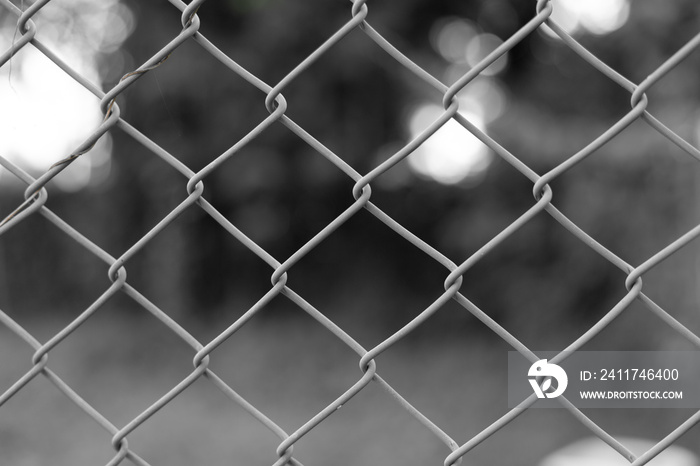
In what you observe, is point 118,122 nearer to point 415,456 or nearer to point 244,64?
point 415,456

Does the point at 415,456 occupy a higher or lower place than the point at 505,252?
lower

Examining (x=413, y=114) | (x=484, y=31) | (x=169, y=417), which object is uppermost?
(x=484, y=31)

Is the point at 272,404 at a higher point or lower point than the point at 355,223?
lower

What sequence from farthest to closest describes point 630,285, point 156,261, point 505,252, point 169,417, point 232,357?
point 156,261
point 232,357
point 505,252
point 169,417
point 630,285

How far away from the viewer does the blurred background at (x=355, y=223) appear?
495 cm

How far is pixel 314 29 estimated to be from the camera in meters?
6.96

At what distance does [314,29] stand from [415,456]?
4429 millimetres

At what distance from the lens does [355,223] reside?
7664 mm

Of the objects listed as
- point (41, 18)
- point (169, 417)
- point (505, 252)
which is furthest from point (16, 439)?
point (505, 252)

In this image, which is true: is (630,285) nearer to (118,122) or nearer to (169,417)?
(118,122)

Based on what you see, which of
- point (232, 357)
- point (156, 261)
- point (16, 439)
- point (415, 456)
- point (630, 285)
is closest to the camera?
point (630, 285)

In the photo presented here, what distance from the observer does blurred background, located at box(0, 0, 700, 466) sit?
16.2 feet

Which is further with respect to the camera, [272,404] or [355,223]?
[355,223]

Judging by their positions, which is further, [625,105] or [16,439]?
[625,105]
